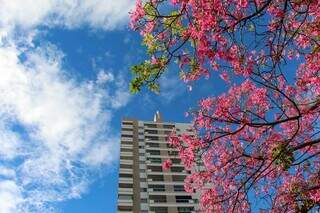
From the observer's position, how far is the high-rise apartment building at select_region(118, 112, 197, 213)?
60219 millimetres

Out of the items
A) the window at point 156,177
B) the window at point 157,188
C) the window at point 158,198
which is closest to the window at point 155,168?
the window at point 156,177

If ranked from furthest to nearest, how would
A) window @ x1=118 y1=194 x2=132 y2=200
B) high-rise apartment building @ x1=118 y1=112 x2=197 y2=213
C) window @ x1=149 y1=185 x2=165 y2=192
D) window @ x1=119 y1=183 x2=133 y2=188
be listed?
window @ x1=119 y1=183 x2=133 y2=188 → window @ x1=149 y1=185 x2=165 y2=192 → window @ x1=118 y1=194 x2=132 y2=200 → high-rise apartment building @ x1=118 y1=112 x2=197 y2=213

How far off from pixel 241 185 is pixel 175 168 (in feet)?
187

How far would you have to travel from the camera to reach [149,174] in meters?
65.6

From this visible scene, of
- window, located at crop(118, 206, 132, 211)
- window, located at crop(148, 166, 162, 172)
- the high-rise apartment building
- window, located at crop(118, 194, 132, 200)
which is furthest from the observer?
window, located at crop(148, 166, 162, 172)

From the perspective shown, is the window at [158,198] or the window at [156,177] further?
the window at [156,177]

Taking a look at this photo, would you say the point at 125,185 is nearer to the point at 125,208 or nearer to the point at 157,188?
the point at 125,208

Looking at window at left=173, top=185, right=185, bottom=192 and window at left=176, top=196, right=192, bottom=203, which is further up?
window at left=173, top=185, right=185, bottom=192

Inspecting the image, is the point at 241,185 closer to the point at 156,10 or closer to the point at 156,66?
the point at 156,66

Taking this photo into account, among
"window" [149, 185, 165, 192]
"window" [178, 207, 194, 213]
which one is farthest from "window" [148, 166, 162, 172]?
"window" [178, 207, 194, 213]

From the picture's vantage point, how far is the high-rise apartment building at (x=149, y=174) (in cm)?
6022

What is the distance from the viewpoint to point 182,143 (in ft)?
41.9

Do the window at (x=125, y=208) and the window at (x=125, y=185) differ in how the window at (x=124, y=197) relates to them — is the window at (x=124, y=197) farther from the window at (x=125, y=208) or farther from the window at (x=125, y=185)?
the window at (x=125, y=185)

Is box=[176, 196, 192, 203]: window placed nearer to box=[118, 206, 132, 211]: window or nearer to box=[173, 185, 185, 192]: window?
box=[173, 185, 185, 192]: window
